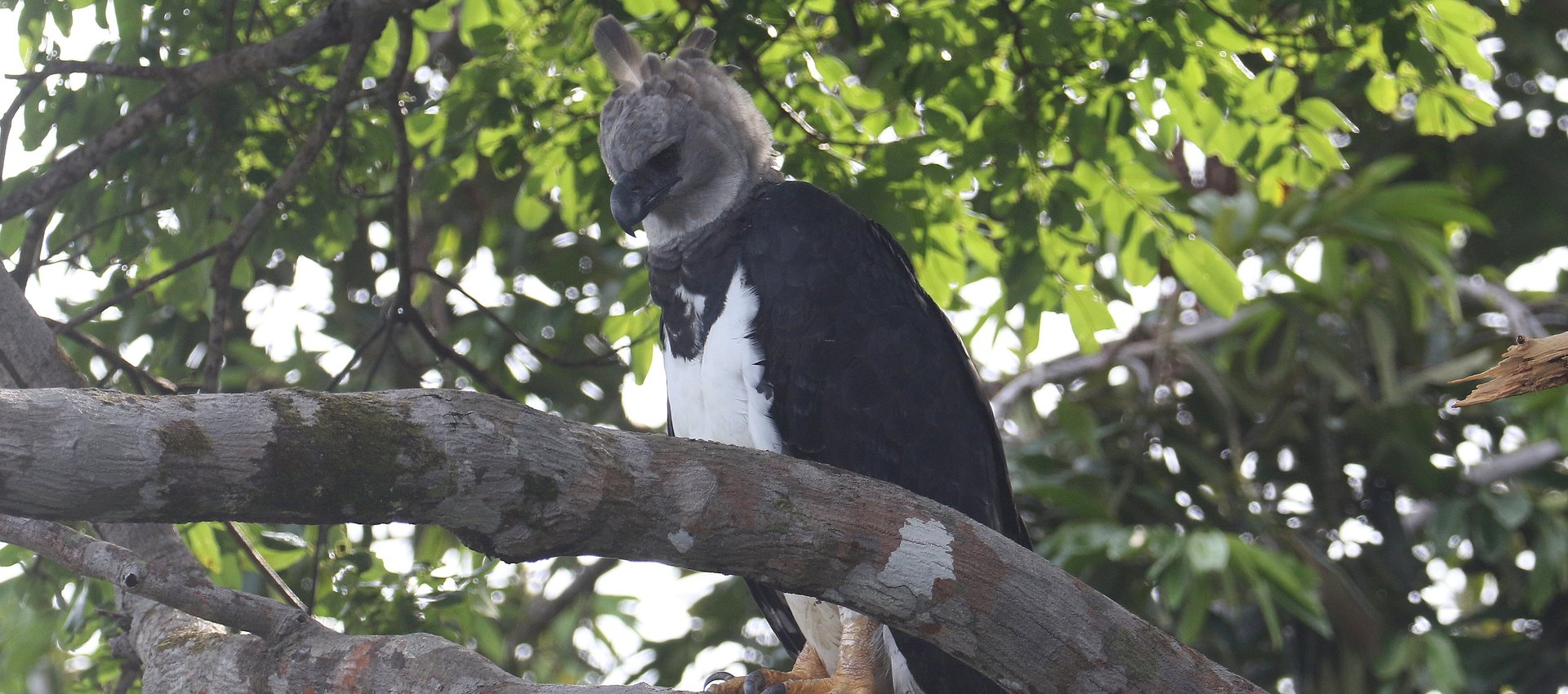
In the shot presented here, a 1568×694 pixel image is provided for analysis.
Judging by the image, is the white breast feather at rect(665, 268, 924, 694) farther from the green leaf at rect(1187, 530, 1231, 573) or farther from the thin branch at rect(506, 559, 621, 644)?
the thin branch at rect(506, 559, 621, 644)

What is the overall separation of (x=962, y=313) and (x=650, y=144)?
87.4 inches

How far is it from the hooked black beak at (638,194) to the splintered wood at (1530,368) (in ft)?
5.94

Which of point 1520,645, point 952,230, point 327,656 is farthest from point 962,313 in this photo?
point 327,656

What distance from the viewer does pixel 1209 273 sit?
3.67 meters

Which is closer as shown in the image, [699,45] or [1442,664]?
[699,45]

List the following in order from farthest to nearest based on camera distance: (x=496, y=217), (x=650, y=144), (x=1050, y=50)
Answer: (x=496, y=217) < (x=1050, y=50) < (x=650, y=144)

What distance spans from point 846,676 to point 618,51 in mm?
1737

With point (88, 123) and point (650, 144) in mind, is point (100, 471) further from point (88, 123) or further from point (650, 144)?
point (88, 123)

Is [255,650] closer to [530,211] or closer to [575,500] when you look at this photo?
[575,500]

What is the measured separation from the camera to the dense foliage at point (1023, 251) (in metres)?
3.22

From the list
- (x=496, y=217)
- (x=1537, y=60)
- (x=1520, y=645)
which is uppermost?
(x=496, y=217)

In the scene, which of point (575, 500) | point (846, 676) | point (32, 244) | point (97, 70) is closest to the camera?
point (575, 500)

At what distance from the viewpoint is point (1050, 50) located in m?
3.24

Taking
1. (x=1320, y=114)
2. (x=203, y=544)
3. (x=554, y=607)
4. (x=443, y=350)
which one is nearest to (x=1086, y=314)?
(x=1320, y=114)
